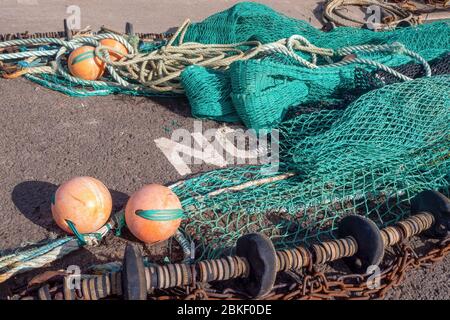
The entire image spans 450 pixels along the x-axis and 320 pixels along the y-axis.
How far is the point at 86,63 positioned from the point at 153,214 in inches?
95.3

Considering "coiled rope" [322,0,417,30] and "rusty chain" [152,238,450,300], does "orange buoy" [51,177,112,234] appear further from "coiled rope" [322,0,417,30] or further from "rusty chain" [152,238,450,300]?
"coiled rope" [322,0,417,30]

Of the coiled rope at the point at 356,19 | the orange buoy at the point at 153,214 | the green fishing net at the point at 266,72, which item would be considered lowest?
the orange buoy at the point at 153,214

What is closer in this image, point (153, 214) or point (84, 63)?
point (153, 214)

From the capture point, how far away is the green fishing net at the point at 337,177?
3289mm

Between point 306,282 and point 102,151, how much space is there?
6.83 feet

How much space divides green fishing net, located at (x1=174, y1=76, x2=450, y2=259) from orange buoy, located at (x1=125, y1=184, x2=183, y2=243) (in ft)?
0.85

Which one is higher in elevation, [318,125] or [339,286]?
[318,125]

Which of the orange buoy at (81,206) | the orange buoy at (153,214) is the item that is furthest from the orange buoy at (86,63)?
the orange buoy at (153,214)

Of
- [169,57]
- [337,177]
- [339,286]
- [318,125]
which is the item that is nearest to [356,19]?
[169,57]

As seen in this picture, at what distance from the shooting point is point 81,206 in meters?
2.91

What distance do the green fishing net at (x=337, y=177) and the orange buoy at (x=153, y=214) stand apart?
10.2 inches

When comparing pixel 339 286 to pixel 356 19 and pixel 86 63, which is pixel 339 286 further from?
pixel 356 19

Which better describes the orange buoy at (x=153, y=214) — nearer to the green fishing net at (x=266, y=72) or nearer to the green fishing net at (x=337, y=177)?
the green fishing net at (x=337, y=177)
